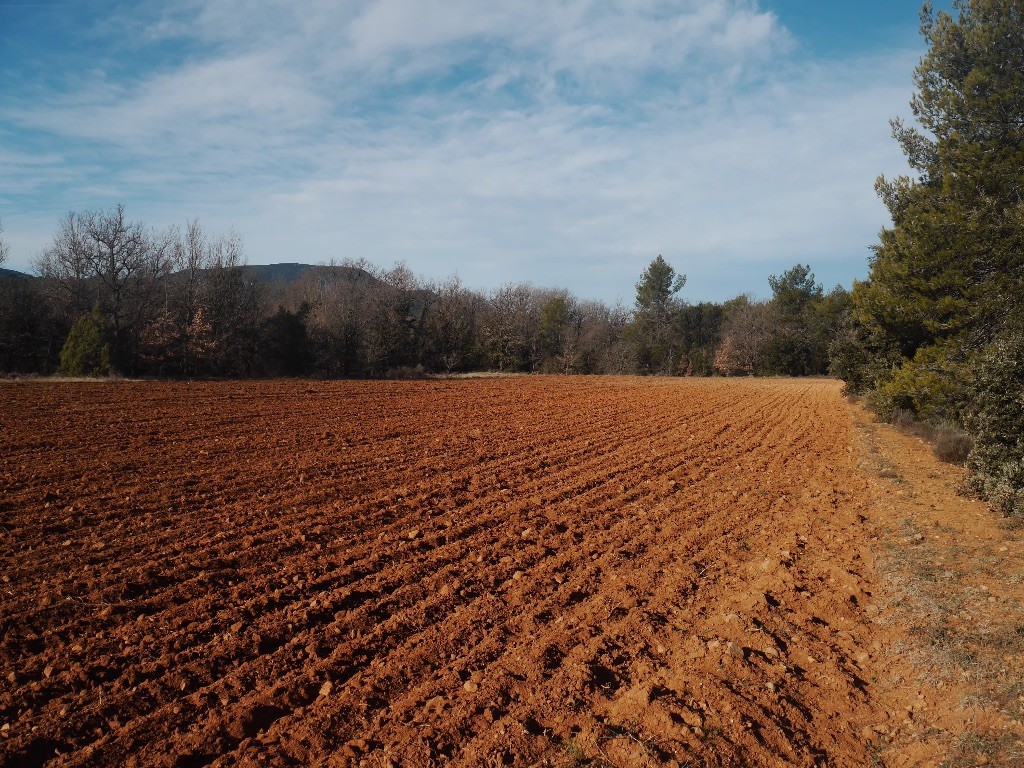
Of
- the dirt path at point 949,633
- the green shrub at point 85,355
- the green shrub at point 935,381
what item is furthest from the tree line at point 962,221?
the green shrub at point 85,355

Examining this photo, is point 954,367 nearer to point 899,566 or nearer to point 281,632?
point 899,566

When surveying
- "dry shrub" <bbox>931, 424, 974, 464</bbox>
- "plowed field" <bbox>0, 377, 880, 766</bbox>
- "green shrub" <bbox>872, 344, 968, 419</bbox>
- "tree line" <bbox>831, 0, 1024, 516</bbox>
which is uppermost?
"tree line" <bbox>831, 0, 1024, 516</bbox>

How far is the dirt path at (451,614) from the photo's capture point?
3514 mm

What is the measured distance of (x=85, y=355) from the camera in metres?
29.7

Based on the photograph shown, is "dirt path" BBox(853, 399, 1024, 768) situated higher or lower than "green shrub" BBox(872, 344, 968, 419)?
lower

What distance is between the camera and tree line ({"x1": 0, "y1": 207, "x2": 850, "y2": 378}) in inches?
1368

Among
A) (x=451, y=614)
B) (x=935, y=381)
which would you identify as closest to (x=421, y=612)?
(x=451, y=614)

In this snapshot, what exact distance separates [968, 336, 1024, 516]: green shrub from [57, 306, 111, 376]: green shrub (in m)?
35.4

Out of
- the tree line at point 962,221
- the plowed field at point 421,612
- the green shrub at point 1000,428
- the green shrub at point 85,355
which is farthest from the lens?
the green shrub at point 85,355

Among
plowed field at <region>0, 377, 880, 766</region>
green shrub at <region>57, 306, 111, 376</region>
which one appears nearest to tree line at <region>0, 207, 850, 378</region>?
green shrub at <region>57, 306, 111, 376</region>

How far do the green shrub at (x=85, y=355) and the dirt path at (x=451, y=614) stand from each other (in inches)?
873

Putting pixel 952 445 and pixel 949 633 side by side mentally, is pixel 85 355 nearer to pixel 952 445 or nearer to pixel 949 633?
pixel 949 633

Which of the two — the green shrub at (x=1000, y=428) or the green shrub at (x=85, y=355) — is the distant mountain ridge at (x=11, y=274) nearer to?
the green shrub at (x=85, y=355)

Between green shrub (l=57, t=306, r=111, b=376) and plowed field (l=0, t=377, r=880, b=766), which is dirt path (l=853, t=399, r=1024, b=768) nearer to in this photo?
plowed field (l=0, t=377, r=880, b=766)
